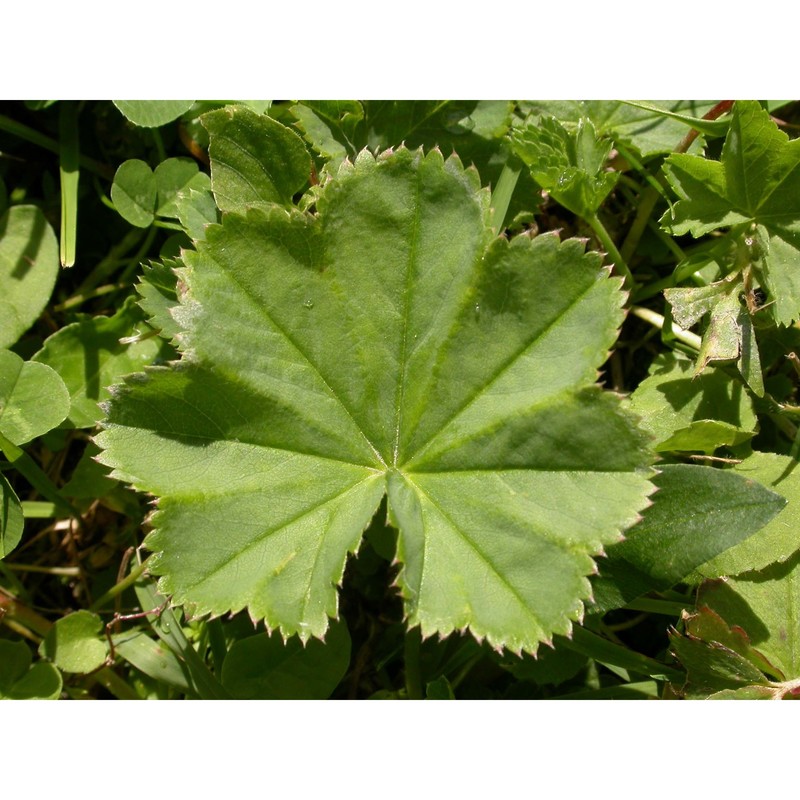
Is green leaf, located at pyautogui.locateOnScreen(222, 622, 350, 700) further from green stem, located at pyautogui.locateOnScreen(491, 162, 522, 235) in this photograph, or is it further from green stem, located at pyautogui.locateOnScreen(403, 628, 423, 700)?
green stem, located at pyautogui.locateOnScreen(491, 162, 522, 235)

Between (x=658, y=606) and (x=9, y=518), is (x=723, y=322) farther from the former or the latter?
(x=9, y=518)

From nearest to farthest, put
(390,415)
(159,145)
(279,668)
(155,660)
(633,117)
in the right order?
(390,415), (279,668), (155,660), (633,117), (159,145)

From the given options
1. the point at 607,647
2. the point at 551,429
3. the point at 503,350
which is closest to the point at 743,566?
the point at 607,647

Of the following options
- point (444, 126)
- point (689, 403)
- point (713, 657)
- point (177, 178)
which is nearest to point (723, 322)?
point (689, 403)

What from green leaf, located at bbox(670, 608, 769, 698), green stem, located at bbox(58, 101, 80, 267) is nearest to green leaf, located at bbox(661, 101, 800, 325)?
green leaf, located at bbox(670, 608, 769, 698)

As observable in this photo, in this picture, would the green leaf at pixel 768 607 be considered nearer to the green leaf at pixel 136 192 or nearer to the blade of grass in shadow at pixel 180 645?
the blade of grass in shadow at pixel 180 645

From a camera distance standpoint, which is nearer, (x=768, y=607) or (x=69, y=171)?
(x=768, y=607)

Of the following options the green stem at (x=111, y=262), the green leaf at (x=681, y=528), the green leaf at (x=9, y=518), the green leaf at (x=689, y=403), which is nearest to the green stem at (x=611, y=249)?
the green leaf at (x=689, y=403)
